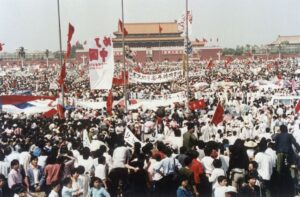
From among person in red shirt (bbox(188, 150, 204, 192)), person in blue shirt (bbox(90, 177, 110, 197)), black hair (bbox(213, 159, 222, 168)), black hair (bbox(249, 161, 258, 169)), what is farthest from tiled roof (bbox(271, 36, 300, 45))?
person in blue shirt (bbox(90, 177, 110, 197))

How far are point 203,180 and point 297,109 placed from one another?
701 cm

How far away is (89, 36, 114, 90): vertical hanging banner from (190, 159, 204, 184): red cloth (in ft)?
22.6

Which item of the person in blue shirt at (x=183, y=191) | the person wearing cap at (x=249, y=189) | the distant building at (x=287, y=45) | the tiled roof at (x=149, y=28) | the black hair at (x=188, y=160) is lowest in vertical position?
the person wearing cap at (x=249, y=189)

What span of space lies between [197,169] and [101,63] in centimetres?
730

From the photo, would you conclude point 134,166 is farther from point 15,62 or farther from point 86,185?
point 15,62

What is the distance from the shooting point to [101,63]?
47.1ft

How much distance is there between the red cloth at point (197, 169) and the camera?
762cm

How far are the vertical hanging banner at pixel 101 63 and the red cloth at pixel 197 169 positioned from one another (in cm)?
688

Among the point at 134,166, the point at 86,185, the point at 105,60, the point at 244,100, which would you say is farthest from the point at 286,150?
the point at 244,100

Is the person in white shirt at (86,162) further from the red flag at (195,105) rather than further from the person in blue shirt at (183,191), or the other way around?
the red flag at (195,105)

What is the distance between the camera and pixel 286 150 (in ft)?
29.0

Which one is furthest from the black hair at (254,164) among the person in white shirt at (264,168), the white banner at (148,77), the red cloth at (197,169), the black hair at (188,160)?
the white banner at (148,77)

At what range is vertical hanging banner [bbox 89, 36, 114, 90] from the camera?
560 inches

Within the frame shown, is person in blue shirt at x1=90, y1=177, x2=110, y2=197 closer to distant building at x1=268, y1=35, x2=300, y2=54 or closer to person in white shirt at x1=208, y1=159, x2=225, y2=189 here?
person in white shirt at x1=208, y1=159, x2=225, y2=189
